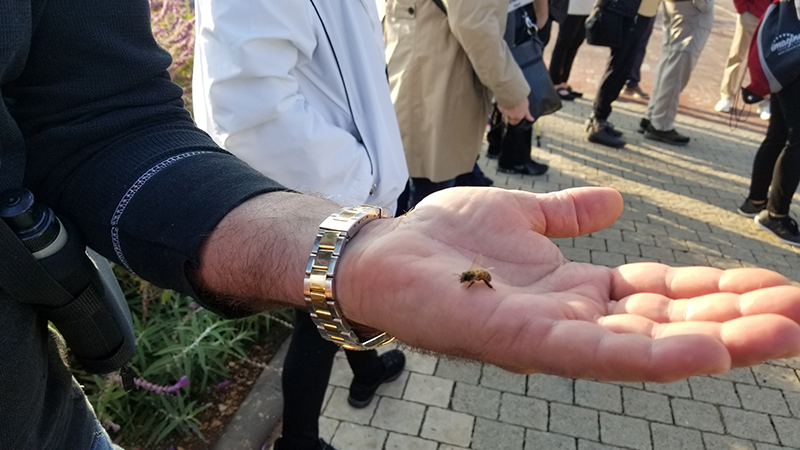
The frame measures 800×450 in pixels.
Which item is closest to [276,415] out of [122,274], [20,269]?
[122,274]

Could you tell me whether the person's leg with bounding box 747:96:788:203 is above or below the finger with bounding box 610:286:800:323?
below

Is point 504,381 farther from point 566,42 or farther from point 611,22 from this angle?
point 566,42

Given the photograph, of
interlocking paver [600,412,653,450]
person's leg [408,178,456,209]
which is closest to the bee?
interlocking paver [600,412,653,450]

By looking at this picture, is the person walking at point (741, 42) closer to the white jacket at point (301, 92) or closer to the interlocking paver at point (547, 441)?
the interlocking paver at point (547, 441)

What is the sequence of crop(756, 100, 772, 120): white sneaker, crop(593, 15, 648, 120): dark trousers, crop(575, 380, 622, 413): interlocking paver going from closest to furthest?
crop(575, 380, 622, 413): interlocking paver < crop(593, 15, 648, 120): dark trousers < crop(756, 100, 772, 120): white sneaker

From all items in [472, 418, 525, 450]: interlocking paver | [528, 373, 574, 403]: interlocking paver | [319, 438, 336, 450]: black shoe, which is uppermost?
[319, 438, 336, 450]: black shoe

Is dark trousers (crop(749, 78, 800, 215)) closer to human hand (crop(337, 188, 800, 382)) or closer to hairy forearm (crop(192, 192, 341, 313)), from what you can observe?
human hand (crop(337, 188, 800, 382))

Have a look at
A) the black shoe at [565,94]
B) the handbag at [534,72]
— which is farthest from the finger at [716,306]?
the black shoe at [565,94]
